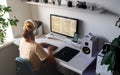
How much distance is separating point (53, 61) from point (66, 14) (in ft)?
2.54

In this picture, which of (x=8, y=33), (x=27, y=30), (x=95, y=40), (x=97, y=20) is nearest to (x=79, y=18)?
(x=97, y=20)

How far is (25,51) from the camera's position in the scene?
1902mm

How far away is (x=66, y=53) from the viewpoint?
6.65 feet

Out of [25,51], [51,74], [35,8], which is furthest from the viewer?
[35,8]

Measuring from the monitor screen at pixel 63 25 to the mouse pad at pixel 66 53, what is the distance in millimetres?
270

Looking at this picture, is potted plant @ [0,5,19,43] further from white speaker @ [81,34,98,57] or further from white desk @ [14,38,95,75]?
white speaker @ [81,34,98,57]

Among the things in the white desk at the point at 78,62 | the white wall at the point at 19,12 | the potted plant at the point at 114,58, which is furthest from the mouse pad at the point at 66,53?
the white wall at the point at 19,12

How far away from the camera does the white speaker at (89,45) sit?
6.20 ft

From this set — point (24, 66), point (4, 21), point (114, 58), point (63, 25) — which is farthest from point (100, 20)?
point (4, 21)

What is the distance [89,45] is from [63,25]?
0.60 meters

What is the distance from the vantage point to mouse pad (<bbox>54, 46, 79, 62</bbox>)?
193cm

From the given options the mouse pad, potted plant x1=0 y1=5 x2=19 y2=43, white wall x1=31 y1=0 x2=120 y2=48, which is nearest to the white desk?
the mouse pad

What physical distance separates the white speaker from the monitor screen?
0.32 metres

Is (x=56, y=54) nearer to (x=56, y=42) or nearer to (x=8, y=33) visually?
(x=56, y=42)
